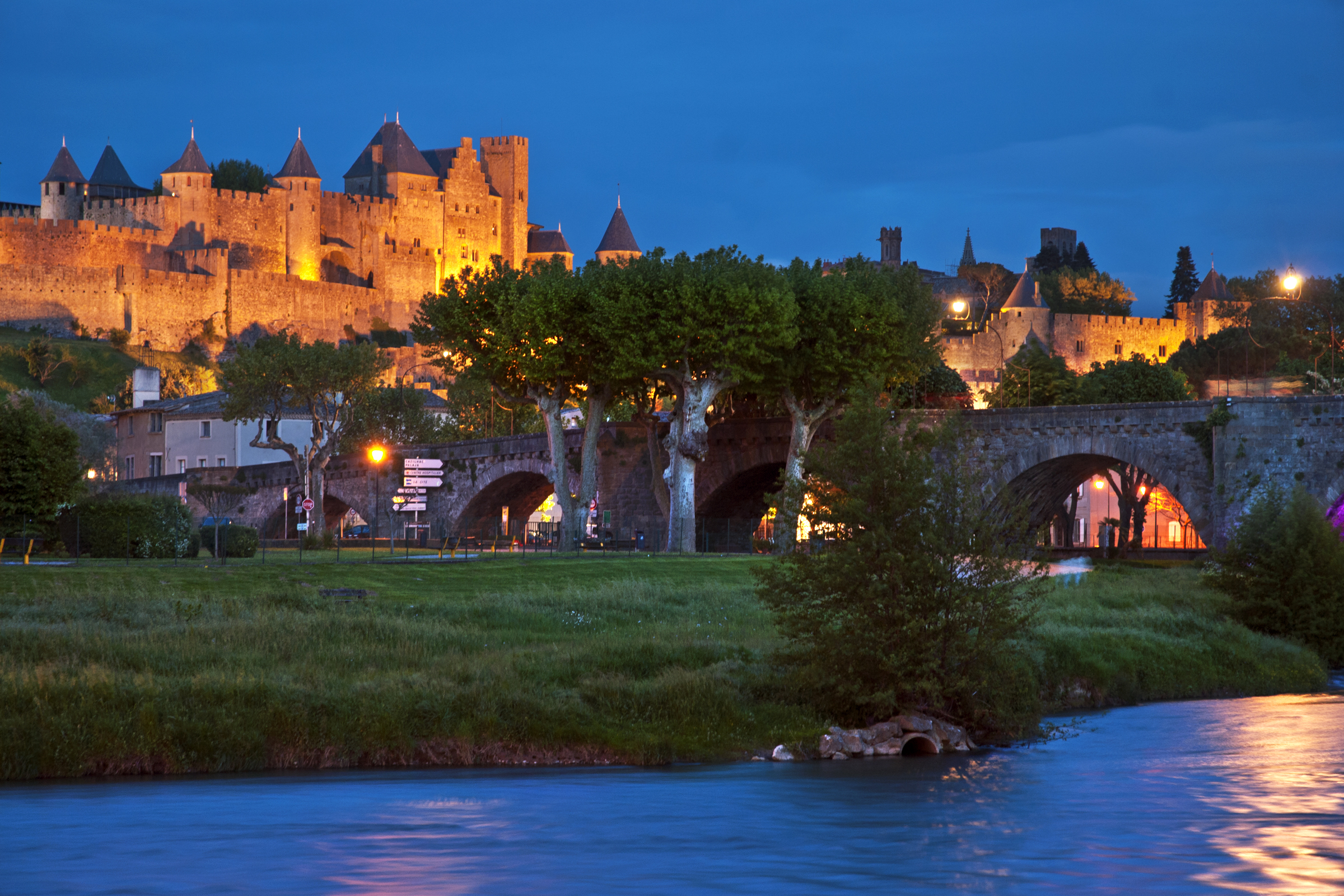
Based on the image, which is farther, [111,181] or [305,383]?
[111,181]

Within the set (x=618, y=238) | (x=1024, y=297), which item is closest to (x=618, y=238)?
(x=618, y=238)

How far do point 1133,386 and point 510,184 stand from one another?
89991 mm

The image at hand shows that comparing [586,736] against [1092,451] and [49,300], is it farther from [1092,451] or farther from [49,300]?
[49,300]

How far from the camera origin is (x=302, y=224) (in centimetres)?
14975

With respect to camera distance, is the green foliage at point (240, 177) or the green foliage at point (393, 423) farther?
the green foliage at point (240, 177)

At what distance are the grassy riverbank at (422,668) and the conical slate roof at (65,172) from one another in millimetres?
123429

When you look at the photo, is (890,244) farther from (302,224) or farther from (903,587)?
(903,587)

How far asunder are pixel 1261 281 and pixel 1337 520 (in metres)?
77.4

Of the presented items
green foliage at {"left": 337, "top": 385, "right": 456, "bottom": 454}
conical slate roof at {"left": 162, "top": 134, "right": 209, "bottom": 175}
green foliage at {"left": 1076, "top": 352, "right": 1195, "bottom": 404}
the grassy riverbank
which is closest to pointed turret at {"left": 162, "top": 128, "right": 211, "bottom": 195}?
conical slate roof at {"left": 162, "top": 134, "right": 209, "bottom": 175}

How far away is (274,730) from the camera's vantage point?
2317cm

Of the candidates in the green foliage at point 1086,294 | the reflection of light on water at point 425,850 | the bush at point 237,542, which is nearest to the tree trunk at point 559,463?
the bush at point 237,542

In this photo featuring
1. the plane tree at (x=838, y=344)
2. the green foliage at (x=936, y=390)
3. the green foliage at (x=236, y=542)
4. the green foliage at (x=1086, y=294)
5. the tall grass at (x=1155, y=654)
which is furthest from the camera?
the green foliage at (x=1086, y=294)

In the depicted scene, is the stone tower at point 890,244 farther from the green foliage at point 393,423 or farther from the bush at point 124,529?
the bush at point 124,529

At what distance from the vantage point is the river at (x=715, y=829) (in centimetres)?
1723
